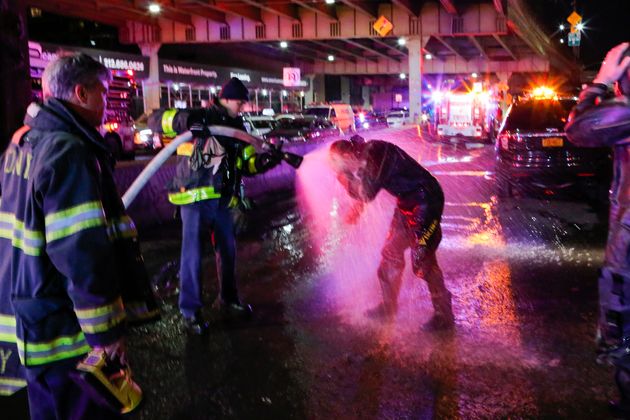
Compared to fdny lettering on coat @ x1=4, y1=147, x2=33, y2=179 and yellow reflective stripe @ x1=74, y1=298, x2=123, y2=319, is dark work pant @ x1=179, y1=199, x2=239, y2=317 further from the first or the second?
yellow reflective stripe @ x1=74, y1=298, x2=123, y2=319

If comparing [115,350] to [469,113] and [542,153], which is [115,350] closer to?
[542,153]

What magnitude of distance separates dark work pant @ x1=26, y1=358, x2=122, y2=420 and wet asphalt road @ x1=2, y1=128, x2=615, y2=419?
40.5 inches

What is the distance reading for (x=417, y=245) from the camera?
509 cm

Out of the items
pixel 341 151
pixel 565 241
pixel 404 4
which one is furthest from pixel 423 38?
pixel 341 151

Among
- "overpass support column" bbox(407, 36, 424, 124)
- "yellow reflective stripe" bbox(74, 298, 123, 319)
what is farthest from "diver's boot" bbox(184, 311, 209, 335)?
"overpass support column" bbox(407, 36, 424, 124)

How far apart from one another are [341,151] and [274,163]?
566mm

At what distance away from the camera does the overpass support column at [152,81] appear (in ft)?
100

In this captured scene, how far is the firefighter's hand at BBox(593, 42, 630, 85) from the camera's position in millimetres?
3424

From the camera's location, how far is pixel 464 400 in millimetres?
3863

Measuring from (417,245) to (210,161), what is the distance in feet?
5.99

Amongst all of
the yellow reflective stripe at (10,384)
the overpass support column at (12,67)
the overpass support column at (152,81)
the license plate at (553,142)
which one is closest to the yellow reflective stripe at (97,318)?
the yellow reflective stripe at (10,384)

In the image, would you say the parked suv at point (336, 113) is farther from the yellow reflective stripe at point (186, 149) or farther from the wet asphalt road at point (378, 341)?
the yellow reflective stripe at point (186, 149)

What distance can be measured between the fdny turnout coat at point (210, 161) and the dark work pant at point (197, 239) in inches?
3.8

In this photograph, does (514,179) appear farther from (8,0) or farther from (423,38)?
(423,38)
